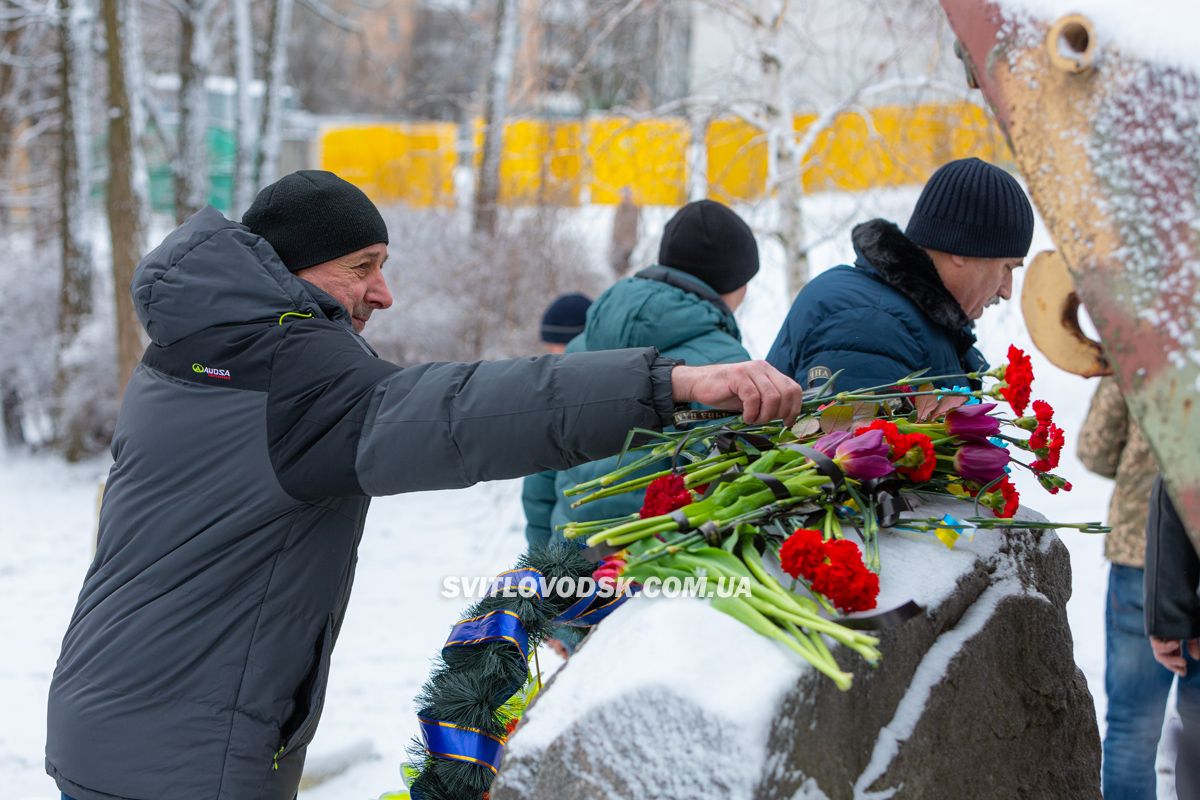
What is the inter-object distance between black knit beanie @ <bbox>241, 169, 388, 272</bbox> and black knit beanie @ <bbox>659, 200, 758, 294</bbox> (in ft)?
4.45

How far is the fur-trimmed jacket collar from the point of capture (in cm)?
253

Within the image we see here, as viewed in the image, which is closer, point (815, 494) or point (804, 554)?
point (804, 554)

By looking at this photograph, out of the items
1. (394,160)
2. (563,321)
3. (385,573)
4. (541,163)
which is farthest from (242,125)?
(563,321)

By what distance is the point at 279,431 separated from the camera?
1816mm

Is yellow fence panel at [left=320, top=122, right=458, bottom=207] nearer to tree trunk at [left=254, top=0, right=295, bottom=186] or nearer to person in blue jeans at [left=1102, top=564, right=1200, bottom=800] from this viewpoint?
tree trunk at [left=254, top=0, right=295, bottom=186]

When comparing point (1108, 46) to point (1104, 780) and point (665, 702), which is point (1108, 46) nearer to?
point (665, 702)

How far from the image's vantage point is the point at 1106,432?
3.72m

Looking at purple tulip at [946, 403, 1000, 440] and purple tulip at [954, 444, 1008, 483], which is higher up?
purple tulip at [946, 403, 1000, 440]

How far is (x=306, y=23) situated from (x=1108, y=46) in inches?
1119

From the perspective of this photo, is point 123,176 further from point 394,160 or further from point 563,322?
point 563,322

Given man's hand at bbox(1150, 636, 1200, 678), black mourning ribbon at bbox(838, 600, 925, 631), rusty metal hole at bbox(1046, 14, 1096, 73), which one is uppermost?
rusty metal hole at bbox(1046, 14, 1096, 73)

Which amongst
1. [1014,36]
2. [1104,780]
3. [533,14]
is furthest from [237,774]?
[533,14]

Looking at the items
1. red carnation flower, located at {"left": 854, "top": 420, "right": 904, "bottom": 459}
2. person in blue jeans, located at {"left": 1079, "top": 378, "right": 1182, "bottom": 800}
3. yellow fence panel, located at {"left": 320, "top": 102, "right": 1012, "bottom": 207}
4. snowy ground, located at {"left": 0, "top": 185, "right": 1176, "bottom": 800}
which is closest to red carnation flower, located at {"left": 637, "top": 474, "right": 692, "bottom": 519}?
red carnation flower, located at {"left": 854, "top": 420, "right": 904, "bottom": 459}

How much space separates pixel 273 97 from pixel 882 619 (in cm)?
1135
